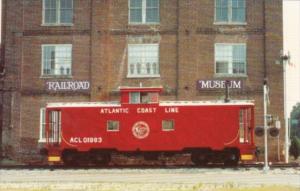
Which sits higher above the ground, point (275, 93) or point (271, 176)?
point (275, 93)

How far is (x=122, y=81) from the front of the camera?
35.2 meters

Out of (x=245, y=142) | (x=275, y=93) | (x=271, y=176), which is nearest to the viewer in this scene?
(x=271, y=176)

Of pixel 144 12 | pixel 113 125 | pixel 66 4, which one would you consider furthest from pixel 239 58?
pixel 66 4

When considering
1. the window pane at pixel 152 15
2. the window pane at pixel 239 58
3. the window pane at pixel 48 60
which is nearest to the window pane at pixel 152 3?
the window pane at pixel 152 15

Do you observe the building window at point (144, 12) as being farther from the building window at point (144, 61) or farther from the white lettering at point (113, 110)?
the white lettering at point (113, 110)

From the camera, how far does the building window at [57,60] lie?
116 feet

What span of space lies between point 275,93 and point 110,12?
9989 millimetres

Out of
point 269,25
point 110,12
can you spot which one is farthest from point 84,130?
point 269,25

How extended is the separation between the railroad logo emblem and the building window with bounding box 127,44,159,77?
21.8ft

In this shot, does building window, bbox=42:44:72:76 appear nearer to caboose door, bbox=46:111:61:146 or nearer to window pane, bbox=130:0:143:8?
window pane, bbox=130:0:143:8

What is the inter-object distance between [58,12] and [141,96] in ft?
31.3

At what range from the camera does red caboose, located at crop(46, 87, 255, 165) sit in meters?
28.6

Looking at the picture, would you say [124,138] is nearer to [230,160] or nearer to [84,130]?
[84,130]

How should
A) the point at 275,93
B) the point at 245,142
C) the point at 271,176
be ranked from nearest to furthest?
1. the point at 271,176
2. the point at 245,142
3. the point at 275,93
